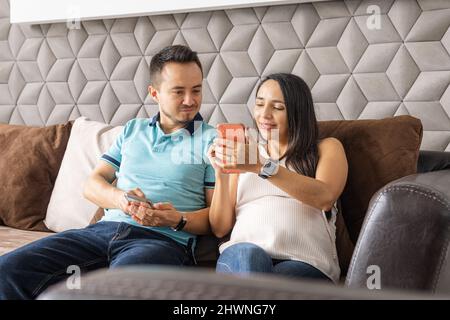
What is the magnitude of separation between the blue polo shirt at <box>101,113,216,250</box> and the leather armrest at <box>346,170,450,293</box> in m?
0.75

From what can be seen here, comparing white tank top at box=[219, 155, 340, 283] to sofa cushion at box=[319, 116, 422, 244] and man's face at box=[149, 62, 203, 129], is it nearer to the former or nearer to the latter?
sofa cushion at box=[319, 116, 422, 244]

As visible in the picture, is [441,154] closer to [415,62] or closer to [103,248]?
[415,62]

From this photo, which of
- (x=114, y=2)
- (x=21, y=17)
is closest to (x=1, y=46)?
(x=21, y=17)

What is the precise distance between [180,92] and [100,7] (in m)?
0.93

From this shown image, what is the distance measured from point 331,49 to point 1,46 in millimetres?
1716

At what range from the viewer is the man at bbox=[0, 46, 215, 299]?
180 cm

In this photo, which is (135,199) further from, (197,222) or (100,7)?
(100,7)

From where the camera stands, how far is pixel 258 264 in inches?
64.5

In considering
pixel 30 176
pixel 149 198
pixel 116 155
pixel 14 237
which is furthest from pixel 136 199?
pixel 30 176

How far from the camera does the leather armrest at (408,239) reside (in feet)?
4.35

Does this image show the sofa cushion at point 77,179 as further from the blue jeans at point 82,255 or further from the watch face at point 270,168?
the watch face at point 270,168

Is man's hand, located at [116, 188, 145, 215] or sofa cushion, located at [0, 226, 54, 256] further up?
man's hand, located at [116, 188, 145, 215]

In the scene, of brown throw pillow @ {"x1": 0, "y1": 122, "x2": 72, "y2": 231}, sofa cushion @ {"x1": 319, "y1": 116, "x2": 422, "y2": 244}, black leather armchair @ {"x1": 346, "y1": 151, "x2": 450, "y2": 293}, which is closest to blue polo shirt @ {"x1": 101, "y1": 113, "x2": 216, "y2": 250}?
sofa cushion @ {"x1": 319, "y1": 116, "x2": 422, "y2": 244}

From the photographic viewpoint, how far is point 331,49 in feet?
7.82
